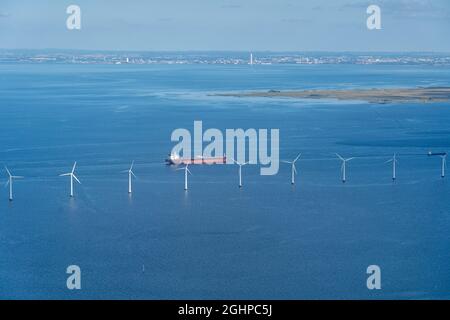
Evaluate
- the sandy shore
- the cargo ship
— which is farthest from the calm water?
the sandy shore

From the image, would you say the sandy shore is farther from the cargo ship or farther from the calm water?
the cargo ship

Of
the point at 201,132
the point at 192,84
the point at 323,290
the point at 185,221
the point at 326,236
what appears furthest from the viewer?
the point at 192,84

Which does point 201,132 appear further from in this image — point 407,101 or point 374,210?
point 407,101

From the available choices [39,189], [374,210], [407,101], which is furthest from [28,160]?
[407,101]

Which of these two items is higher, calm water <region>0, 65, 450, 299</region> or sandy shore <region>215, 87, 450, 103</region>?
sandy shore <region>215, 87, 450, 103</region>

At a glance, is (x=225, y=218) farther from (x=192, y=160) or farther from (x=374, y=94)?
(x=374, y=94)

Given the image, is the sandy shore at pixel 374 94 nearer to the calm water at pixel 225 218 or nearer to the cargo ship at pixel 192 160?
the calm water at pixel 225 218
